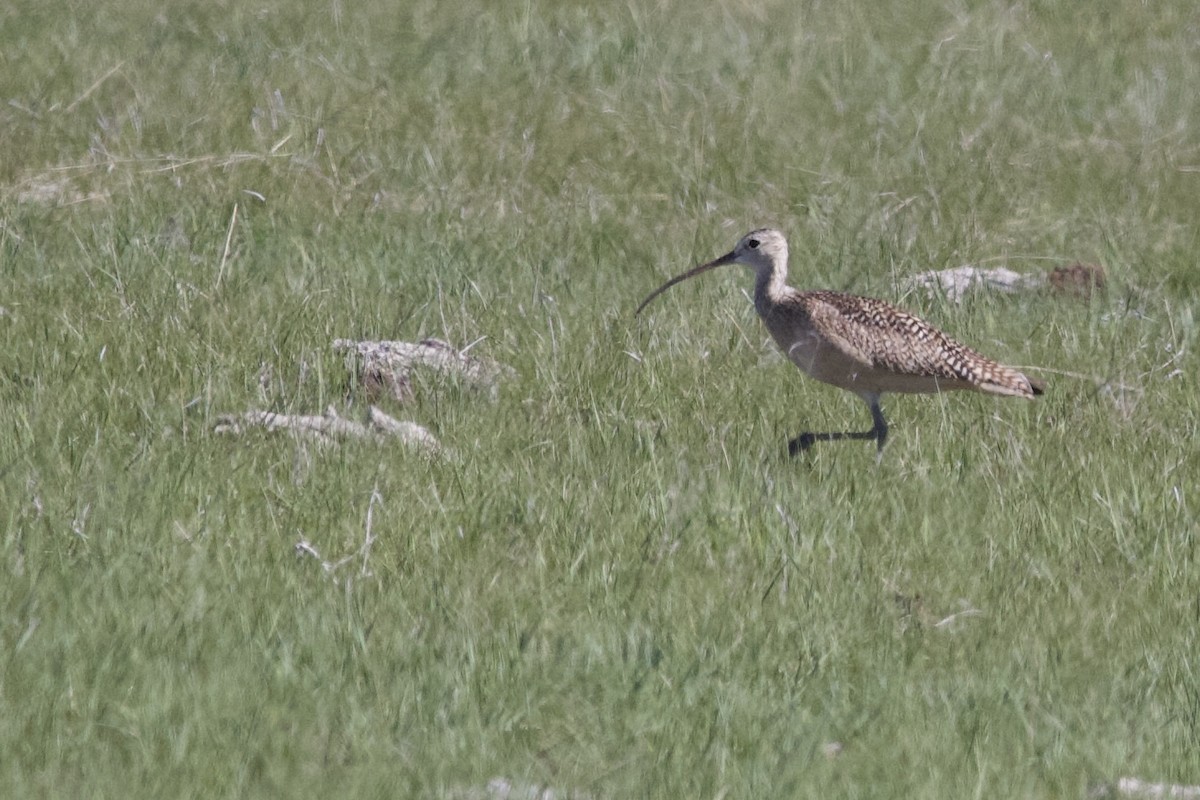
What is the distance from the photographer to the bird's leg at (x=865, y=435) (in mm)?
6395

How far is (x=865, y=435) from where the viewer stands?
264 inches

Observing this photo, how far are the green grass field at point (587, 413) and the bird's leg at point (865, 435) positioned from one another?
0.06 m

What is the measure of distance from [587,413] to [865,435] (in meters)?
0.96

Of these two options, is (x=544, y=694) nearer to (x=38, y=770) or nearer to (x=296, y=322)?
(x=38, y=770)

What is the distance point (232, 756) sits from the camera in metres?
3.80

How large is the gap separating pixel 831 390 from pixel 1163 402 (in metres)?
1.26

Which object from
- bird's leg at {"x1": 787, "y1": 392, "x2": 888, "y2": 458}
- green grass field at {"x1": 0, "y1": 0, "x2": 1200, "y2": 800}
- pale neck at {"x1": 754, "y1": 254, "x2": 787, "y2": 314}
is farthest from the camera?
pale neck at {"x1": 754, "y1": 254, "x2": 787, "y2": 314}

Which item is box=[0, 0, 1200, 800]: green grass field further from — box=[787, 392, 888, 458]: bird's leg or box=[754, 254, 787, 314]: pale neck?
box=[754, 254, 787, 314]: pale neck

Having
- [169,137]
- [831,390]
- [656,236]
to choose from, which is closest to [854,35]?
[656,236]

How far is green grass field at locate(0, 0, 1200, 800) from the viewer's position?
4.11m

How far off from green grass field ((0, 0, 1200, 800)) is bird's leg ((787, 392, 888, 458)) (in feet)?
0.19

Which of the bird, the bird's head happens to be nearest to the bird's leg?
the bird

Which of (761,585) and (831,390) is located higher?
(761,585)

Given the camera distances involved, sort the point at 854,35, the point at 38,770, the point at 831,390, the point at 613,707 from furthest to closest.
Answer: the point at 854,35 < the point at 831,390 < the point at 613,707 < the point at 38,770
